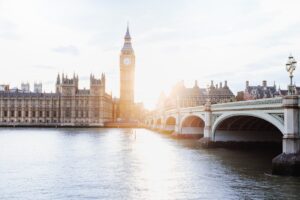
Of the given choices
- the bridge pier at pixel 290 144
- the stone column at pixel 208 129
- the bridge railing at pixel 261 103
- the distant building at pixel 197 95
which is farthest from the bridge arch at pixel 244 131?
the distant building at pixel 197 95

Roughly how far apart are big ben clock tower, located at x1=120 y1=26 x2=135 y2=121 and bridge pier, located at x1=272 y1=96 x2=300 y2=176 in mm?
131454

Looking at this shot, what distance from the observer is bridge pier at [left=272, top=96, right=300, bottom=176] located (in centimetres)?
2450

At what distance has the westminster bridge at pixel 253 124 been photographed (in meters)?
25.1

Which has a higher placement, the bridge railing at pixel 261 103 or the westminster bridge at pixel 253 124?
the bridge railing at pixel 261 103

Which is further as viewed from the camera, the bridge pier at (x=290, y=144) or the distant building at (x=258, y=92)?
the distant building at (x=258, y=92)

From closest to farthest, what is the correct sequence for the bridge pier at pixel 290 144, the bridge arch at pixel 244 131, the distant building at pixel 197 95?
the bridge pier at pixel 290 144, the bridge arch at pixel 244 131, the distant building at pixel 197 95

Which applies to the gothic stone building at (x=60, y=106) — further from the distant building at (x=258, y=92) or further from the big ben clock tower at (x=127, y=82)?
the distant building at (x=258, y=92)

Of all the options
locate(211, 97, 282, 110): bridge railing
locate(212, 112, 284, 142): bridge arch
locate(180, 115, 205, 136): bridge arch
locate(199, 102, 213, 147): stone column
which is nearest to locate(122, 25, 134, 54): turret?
locate(180, 115, 205, 136): bridge arch

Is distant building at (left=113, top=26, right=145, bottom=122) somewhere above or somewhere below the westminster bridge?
above

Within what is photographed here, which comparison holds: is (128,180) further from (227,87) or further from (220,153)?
(227,87)

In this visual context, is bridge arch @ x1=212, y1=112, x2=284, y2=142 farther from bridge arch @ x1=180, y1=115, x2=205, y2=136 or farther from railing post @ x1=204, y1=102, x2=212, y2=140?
bridge arch @ x1=180, y1=115, x2=205, y2=136

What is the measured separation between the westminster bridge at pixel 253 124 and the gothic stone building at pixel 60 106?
6830 centimetres

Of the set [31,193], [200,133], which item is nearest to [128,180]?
[31,193]


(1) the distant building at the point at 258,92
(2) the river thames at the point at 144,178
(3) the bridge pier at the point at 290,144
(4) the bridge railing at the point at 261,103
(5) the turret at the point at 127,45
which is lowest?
(2) the river thames at the point at 144,178
